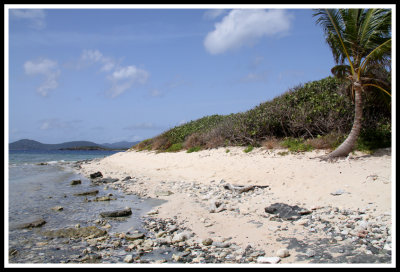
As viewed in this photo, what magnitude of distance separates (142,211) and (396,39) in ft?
24.3

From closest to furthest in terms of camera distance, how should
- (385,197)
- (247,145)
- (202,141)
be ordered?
1. (385,197)
2. (247,145)
3. (202,141)

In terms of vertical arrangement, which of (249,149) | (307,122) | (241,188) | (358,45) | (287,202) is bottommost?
(287,202)

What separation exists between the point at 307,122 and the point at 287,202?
891 centimetres

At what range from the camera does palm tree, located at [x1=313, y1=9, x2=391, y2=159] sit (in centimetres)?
1138

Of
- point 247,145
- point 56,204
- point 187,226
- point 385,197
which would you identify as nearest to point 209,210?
point 187,226

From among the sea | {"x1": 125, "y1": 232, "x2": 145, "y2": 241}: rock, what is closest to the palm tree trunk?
the sea

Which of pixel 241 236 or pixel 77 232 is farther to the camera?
pixel 77 232

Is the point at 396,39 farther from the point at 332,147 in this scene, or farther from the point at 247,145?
the point at 247,145

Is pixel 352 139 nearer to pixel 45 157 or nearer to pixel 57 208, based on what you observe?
pixel 57 208

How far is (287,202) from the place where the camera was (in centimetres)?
815

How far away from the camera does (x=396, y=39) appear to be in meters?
6.00

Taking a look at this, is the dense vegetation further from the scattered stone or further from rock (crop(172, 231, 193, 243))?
rock (crop(172, 231, 193, 243))

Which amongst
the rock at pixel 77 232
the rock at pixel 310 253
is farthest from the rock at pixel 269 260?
the rock at pixel 77 232

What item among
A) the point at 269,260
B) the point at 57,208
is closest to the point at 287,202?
the point at 269,260
